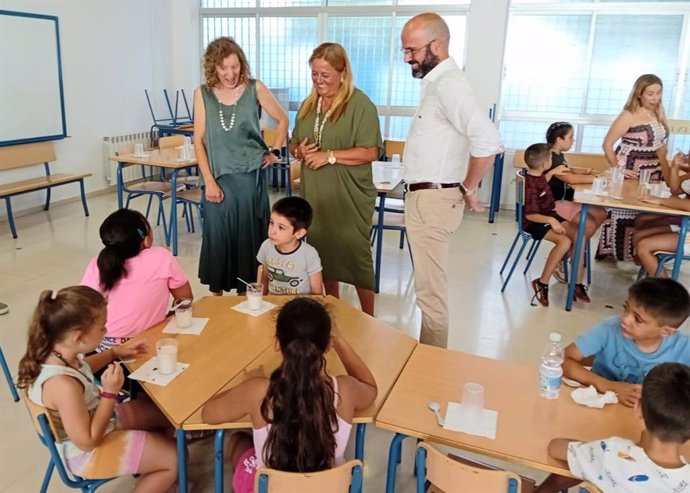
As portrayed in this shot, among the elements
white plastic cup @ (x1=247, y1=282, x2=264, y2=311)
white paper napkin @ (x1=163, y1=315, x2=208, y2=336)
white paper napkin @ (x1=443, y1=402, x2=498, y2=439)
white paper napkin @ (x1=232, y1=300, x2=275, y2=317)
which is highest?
white plastic cup @ (x1=247, y1=282, x2=264, y2=311)

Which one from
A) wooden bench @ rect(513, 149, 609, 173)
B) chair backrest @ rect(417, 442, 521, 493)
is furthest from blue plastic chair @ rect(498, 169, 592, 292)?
chair backrest @ rect(417, 442, 521, 493)

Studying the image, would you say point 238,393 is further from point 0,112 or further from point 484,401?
point 0,112

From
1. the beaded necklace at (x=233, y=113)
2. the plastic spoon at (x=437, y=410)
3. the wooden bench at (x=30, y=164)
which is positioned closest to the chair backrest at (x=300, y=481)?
the plastic spoon at (x=437, y=410)

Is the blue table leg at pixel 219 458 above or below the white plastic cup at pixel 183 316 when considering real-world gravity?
below

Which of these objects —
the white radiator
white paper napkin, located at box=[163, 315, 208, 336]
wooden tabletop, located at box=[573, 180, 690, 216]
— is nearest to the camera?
white paper napkin, located at box=[163, 315, 208, 336]

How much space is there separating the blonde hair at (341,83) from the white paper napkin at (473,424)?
5.57ft

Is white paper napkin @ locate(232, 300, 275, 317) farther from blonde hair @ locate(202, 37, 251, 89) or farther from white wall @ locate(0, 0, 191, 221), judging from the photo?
white wall @ locate(0, 0, 191, 221)

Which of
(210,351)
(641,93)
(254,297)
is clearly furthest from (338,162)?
(641,93)

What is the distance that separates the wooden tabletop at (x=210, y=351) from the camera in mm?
1703

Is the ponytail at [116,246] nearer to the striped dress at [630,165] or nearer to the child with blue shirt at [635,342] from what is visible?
the child with blue shirt at [635,342]

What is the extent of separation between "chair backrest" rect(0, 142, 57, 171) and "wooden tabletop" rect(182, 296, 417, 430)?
476 cm

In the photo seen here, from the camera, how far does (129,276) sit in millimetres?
2182

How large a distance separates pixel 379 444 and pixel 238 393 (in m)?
1.08

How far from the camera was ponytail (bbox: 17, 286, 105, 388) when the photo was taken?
1.66 meters
